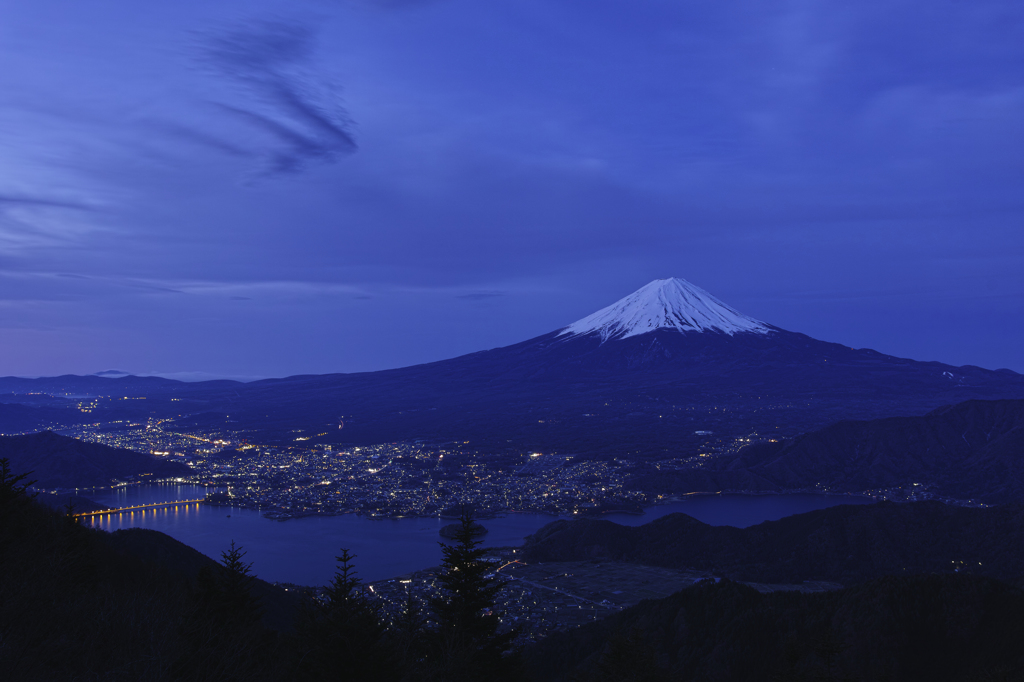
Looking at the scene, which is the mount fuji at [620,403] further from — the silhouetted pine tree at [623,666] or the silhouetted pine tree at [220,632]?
the silhouetted pine tree at [220,632]

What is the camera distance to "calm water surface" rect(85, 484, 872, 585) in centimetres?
4797

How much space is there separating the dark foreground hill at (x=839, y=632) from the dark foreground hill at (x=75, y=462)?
236 feet

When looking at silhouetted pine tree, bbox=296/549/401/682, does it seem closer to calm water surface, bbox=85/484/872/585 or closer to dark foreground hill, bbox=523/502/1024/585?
calm water surface, bbox=85/484/872/585

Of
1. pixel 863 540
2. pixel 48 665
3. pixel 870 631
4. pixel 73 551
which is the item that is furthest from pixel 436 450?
pixel 48 665

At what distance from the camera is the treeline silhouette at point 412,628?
29.2 ft

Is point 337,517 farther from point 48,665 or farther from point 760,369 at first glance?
point 760,369

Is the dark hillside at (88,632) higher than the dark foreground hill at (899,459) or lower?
higher

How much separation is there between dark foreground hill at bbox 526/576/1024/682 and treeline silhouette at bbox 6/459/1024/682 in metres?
0.07

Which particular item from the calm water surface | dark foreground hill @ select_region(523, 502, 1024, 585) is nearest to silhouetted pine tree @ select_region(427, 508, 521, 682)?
the calm water surface

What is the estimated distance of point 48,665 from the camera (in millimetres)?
7656

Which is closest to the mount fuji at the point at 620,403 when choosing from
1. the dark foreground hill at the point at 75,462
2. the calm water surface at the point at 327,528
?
the calm water surface at the point at 327,528

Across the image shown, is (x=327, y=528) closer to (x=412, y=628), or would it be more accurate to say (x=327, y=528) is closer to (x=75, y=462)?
(x=75, y=462)

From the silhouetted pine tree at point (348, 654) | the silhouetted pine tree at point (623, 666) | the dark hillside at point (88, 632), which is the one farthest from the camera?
the silhouetted pine tree at point (623, 666)

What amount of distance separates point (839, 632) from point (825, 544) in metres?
22.8
